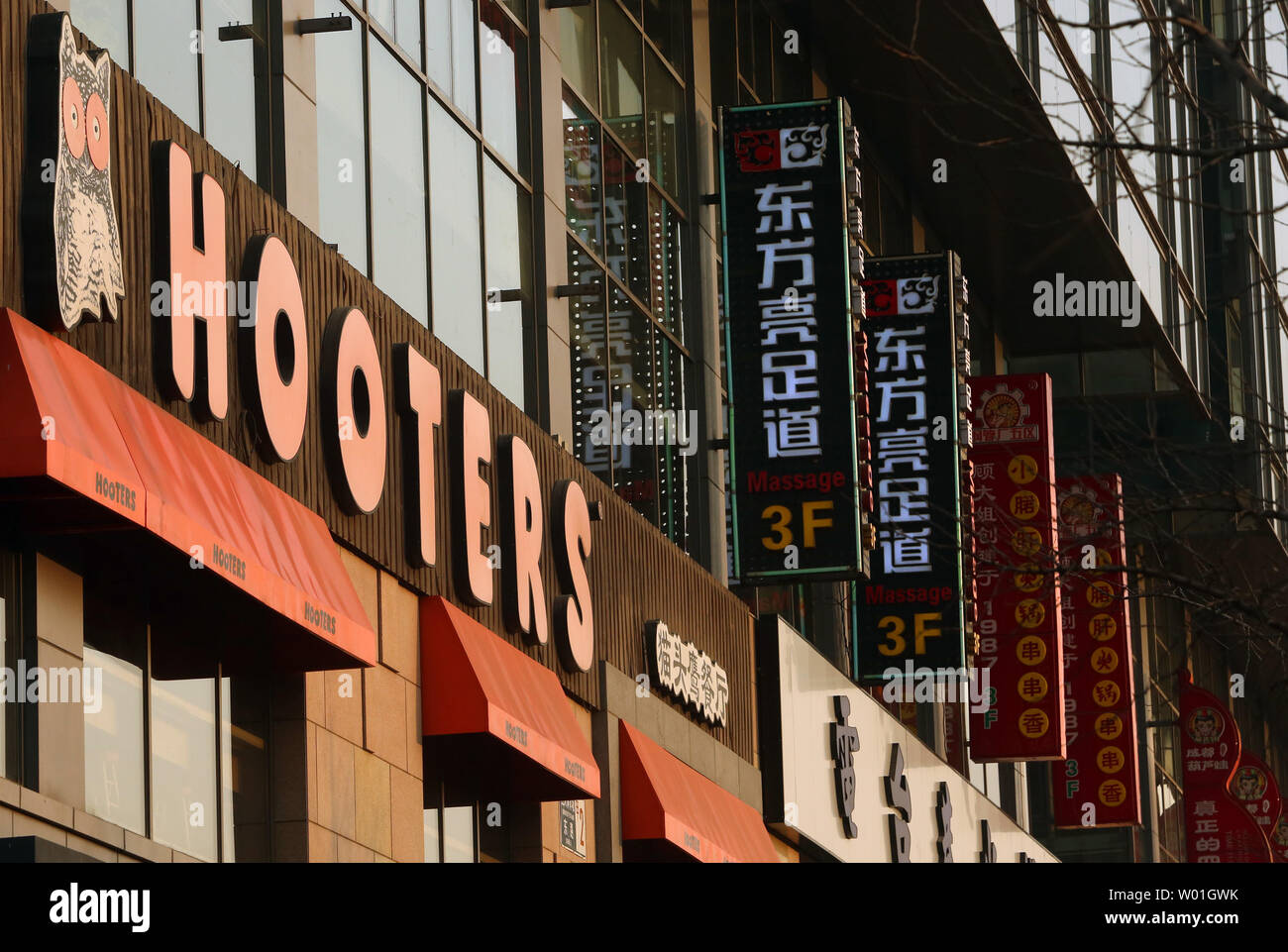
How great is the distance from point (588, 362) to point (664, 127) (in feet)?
14.3

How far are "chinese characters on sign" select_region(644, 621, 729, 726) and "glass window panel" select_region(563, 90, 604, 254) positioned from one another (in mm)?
3986

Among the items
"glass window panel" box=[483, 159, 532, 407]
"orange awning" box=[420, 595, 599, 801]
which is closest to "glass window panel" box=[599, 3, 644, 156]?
"glass window panel" box=[483, 159, 532, 407]

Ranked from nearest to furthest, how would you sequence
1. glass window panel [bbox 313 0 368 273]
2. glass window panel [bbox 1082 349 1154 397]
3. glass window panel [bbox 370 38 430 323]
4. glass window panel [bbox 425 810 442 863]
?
glass window panel [bbox 313 0 368 273] → glass window panel [bbox 425 810 442 863] → glass window panel [bbox 370 38 430 323] → glass window panel [bbox 1082 349 1154 397]

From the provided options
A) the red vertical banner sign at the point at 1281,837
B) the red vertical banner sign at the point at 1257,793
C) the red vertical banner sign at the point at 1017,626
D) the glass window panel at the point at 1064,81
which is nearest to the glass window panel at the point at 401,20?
the red vertical banner sign at the point at 1017,626

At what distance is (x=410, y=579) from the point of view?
1620cm

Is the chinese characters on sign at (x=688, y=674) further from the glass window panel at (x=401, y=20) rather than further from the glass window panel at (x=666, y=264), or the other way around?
the glass window panel at (x=401, y=20)

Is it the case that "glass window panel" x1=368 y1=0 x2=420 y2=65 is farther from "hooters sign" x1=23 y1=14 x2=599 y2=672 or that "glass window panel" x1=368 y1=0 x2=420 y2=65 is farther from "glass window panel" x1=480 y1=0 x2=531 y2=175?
"hooters sign" x1=23 y1=14 x2=599 y2=672

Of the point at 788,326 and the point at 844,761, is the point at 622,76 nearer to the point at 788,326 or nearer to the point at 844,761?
the point at 788,326

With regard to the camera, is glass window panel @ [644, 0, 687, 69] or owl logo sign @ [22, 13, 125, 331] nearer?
owl logo sign @ [22, 13, 125, 331]

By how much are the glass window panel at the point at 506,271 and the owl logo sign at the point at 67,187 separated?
7639 mm

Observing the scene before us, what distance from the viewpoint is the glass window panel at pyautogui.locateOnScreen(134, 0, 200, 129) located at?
1373 centimetres
